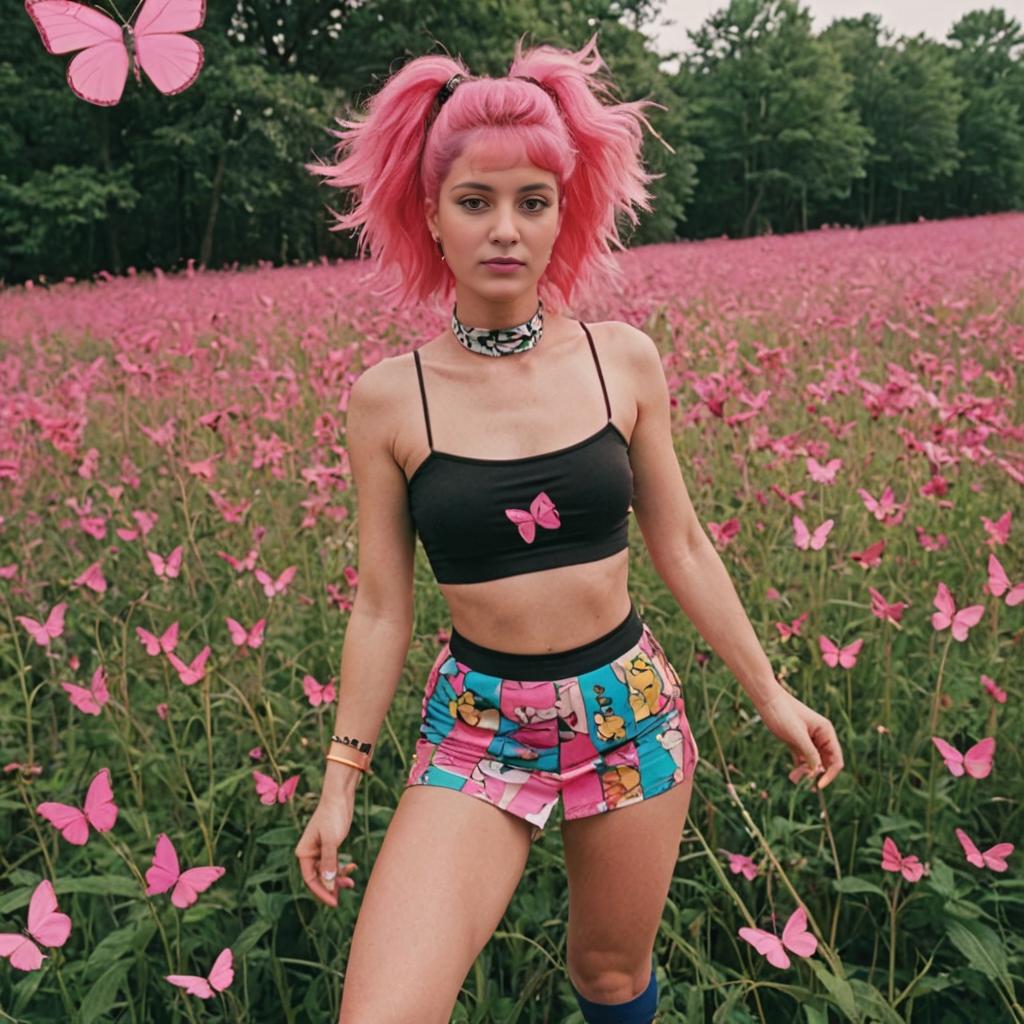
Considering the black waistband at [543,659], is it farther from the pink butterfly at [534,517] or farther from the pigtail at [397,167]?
the pigtail at [397,167]

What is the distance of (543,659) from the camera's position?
130 cm

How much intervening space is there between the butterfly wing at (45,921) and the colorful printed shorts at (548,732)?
1.47 feet

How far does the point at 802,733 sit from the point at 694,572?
0.92 ft

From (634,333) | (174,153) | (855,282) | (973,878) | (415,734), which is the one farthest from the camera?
(174,153)

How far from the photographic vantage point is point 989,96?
53344 millimetres

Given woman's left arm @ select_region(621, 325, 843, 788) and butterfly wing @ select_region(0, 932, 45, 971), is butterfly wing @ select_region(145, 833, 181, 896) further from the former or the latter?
woman's left arm @ select_region(621, 325, 843, 788)

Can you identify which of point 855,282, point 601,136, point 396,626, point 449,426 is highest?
point 601,136

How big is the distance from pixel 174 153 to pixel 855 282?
2064 centimetres

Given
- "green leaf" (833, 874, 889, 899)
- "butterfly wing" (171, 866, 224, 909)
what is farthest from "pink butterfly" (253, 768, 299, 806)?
"green leaf" (833, 874, 889, 899)

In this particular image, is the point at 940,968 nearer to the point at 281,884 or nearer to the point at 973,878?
the point at 973,878

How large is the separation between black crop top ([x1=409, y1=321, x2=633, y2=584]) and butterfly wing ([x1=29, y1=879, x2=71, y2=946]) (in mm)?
619

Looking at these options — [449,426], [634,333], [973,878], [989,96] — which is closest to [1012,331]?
[973,878]

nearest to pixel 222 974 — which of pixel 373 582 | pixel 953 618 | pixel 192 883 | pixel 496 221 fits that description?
pixel 192 883

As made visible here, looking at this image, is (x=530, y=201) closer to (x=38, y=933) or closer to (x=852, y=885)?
(x=38, y=933)
